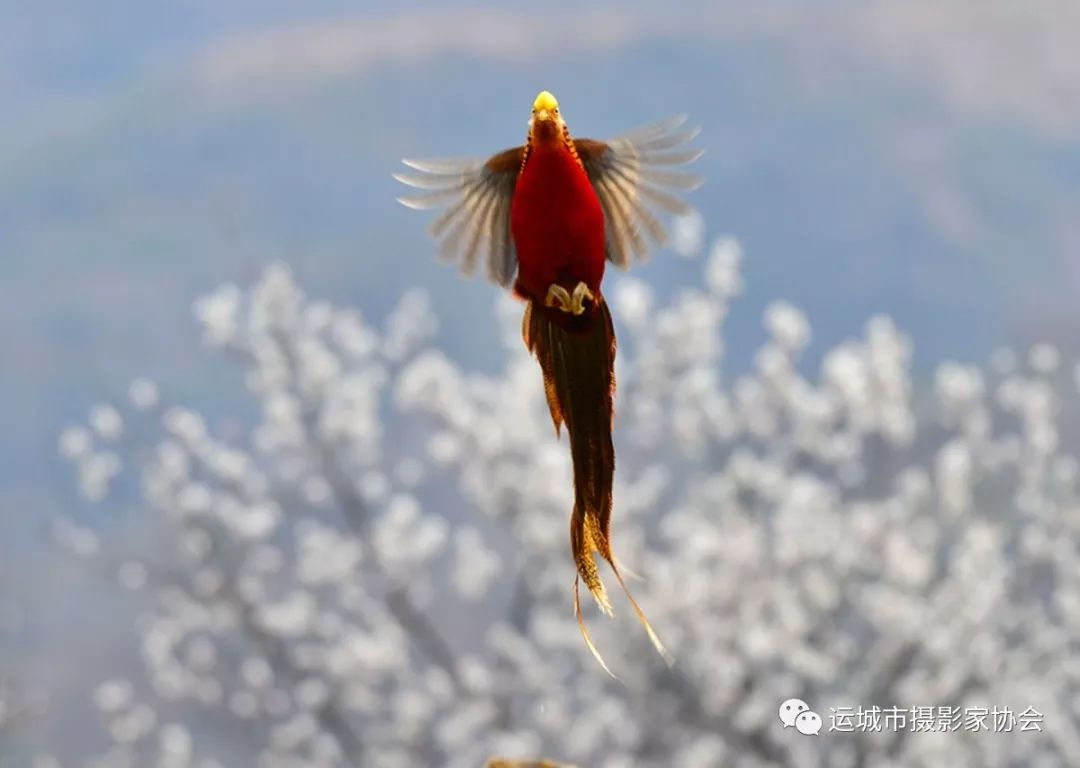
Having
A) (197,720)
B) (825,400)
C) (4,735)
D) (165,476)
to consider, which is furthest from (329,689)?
(825,400)

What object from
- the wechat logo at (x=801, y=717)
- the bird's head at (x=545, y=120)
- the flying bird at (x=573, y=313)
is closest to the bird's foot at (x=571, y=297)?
the flying bird at (x=573, y=313)

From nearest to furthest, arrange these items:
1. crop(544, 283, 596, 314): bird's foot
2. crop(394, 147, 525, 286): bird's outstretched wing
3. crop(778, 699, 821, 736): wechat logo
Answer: crop(544, 283, 596, 314): bird's foot, crop(394, 147, 525, 286): bird's outstretched wing, crop(778, 699, 821, 736): wechat logo

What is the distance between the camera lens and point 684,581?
3377 millimetres

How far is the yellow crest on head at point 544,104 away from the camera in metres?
0.84

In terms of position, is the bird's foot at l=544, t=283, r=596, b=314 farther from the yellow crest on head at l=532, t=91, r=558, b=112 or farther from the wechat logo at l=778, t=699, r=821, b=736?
the wechat logo at l=778, t=699, r=821, b=736

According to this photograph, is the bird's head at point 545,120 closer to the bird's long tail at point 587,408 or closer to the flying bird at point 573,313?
the flying bird at point 573,313

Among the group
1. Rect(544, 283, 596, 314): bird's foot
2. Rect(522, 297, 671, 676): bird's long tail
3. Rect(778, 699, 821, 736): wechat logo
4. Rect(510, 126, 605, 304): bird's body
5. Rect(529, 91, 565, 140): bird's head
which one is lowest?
Rect(778, 699, 821, 736): wechat logo

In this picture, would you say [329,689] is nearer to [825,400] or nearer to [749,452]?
[749,452]

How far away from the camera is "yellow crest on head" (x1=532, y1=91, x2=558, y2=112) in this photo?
836 mm

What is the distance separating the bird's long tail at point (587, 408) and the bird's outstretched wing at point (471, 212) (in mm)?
126

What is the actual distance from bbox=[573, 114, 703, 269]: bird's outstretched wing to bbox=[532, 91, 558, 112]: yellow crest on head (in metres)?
0.09

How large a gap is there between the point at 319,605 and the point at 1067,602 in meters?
2.24

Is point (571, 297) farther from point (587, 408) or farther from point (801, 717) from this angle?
point (801, 717)

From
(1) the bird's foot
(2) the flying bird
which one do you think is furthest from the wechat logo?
(1) the bird's foot
